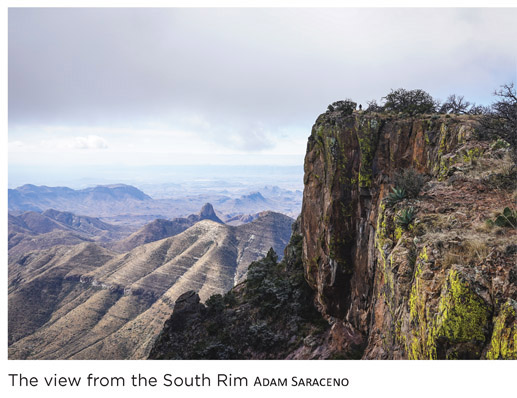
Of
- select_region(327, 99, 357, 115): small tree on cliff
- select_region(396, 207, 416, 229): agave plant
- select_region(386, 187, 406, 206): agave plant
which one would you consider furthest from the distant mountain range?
select_region(396, 207, 416, 229): agave plant

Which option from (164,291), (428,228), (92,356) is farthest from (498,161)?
(164,291)

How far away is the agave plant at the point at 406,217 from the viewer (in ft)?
27.4

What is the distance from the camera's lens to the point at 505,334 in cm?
491

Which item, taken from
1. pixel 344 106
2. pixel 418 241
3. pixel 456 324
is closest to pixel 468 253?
pixel 418 241

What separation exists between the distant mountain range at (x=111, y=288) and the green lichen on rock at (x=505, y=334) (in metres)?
68.7

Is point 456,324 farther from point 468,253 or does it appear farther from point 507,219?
point 507,219

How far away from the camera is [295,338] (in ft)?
77.0

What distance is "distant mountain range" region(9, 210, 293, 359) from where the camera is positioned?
71831mm

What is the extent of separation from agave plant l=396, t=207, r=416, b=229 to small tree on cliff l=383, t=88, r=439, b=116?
14421 millimetres

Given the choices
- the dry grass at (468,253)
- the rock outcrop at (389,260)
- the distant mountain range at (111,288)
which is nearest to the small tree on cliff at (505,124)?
the rock outcrop at (389,260)

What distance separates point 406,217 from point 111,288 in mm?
115282

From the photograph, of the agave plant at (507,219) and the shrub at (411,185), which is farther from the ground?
the shrub at (411,185)

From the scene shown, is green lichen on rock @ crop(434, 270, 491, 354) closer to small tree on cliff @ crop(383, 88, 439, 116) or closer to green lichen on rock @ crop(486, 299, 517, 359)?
green lichen on rock @ crop(486, 299, 517, 359)

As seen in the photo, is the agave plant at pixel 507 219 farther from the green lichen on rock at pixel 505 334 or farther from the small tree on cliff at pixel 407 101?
the small tree on cliff at pixel 407 101
